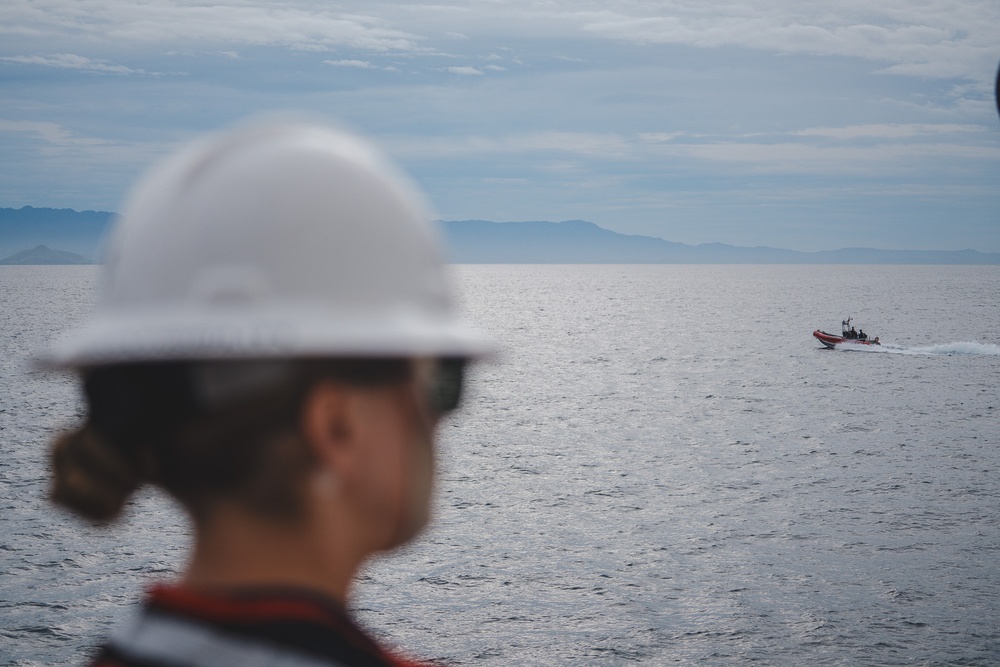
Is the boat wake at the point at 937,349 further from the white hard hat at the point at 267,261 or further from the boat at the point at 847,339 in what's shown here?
the white hard hat at the point at 267,261

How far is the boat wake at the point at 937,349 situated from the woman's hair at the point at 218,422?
101m

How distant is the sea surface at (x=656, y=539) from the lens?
2362cm

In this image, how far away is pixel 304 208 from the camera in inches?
→ 57.5

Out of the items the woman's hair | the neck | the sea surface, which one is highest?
the woman's hair

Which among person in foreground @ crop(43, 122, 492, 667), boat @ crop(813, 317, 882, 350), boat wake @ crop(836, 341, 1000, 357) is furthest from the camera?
boat wake @ crop(836, 341, 1000, 357)

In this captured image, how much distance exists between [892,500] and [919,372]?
1878 inches

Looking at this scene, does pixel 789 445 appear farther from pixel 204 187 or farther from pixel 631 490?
pixel 204 187

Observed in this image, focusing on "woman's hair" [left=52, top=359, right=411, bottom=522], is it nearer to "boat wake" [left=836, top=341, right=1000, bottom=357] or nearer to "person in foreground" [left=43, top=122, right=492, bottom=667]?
"person in foreground" [left=43, top=122, right=492, bottom=667]

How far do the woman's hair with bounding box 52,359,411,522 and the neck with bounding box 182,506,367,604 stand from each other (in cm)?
2

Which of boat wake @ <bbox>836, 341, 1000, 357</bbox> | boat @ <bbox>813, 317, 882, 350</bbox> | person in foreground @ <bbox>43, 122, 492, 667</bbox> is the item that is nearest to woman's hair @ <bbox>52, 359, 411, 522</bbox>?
person in foreground @ <bbox>43, 122, 492, 667</bbox>

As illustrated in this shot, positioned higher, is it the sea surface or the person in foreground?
the person in foreground

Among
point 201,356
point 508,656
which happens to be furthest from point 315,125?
point 508,656

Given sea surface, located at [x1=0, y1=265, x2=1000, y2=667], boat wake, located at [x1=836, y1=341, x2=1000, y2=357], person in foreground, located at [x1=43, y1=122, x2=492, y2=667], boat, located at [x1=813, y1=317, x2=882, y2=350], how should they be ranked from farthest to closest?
boat wake, located at [x1=836, y1=341, x2=1000, y2=357] → boat, located at [x1=813, y1=317, x2=882, y2=350] → sea surface, located at [x1=0, y1=265, x2=1000, y2=667] → person in foreground, located at [x1=43, y1=122, x2=492, y2=667]

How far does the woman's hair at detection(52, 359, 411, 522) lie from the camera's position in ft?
4.50
